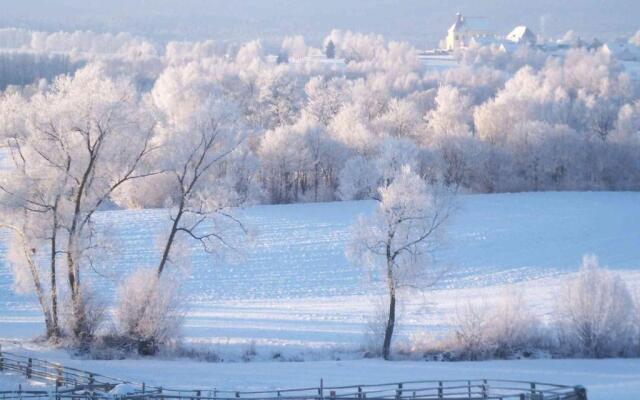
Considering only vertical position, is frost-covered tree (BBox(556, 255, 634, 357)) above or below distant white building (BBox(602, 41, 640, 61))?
below

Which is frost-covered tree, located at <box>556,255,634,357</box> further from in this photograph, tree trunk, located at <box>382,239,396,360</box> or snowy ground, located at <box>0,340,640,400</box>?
tree trunk, located at <box>382,239,396,360</box>

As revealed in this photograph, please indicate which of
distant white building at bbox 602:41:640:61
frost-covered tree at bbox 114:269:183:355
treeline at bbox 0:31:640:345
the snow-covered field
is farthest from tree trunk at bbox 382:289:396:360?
distant white building at bbox 602:41:640:61

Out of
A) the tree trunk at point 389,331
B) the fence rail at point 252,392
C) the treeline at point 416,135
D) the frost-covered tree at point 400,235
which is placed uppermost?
the treeline at point 416,135

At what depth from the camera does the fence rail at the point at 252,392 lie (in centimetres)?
1778

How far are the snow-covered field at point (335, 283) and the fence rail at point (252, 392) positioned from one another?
1130mm

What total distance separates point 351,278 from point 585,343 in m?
13.9

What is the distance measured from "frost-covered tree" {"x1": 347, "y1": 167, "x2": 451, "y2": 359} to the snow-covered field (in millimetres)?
2449

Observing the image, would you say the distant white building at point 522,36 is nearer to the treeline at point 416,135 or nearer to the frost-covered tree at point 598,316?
the treeline at point 416,135

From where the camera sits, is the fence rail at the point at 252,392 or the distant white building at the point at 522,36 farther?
the distant white building at the point at 522,36

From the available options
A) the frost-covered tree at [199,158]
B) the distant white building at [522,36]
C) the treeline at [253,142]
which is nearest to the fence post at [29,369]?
the treeline at [253,142]

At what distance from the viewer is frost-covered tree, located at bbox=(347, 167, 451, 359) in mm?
25688

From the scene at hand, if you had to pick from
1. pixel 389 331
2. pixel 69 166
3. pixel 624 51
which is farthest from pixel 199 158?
pixel 624 51

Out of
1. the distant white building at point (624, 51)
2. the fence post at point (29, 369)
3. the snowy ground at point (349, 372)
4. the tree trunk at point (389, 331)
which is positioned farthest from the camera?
the distant white building at point (624, 51)

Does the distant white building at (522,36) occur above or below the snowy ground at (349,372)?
above
